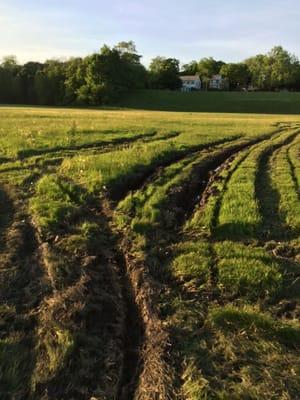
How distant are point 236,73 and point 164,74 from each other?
74.7ft

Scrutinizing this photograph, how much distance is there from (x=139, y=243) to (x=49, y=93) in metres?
105

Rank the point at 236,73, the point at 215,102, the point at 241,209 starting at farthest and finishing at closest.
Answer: the point at 236,73 < the point at 215,102 < the point at 241,209

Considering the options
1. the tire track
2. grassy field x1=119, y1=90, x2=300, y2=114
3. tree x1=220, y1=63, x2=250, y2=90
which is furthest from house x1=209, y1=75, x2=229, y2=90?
the tire track

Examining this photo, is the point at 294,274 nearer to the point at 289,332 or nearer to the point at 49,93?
the point at 289,332

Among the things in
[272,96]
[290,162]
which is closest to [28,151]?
[290,162]

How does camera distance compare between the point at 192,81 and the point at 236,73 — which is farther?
the point at 192,81

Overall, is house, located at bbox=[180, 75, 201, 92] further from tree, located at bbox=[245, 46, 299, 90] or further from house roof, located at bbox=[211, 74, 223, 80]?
tree, located at bbox=[245, 46, 299, 90]

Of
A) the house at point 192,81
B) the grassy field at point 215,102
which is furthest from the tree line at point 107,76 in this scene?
the house at point 192,81

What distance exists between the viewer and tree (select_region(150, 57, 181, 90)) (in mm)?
132875

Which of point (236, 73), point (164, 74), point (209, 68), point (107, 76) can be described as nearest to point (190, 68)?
point (209, 68)

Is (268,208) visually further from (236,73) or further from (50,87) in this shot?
(236,73)

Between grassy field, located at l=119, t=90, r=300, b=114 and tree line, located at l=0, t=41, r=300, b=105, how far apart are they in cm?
594

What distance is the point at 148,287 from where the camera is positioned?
20.7 ft

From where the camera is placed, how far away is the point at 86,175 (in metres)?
12.8
